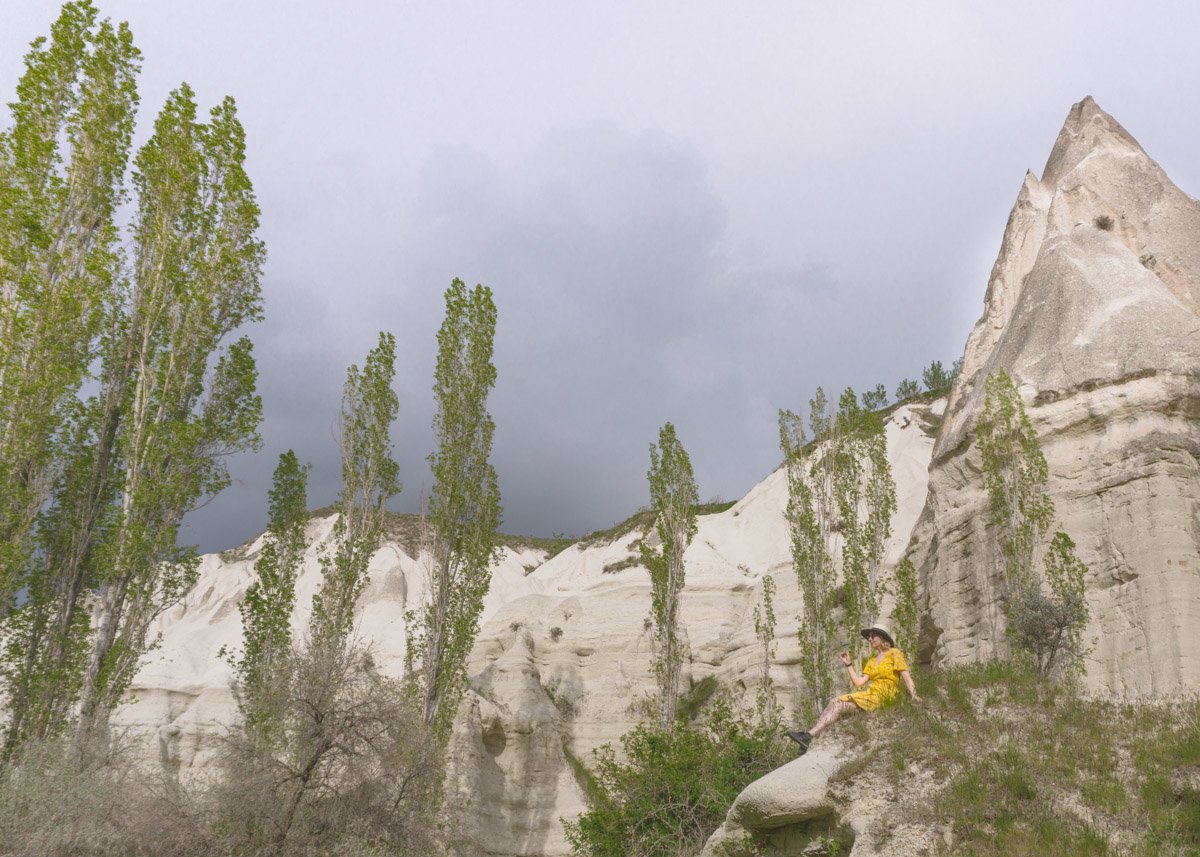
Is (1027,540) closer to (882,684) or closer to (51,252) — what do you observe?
(882,684)

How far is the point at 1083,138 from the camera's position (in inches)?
1159

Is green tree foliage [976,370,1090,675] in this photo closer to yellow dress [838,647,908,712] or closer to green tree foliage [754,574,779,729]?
yellow dress [838,647,908,712]

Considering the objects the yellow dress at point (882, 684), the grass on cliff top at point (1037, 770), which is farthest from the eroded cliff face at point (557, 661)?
the grass on cliff top at point (1037, 770)

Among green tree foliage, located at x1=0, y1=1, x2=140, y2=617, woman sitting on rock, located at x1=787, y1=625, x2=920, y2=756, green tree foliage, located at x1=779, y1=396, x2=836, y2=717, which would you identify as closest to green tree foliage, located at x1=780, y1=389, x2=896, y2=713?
green tree foliage, located at x1=779, y1=396, x2=836, y2=717

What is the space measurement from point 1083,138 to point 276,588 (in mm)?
31441

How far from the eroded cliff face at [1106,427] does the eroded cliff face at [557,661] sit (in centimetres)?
849

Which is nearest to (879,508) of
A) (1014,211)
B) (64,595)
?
(1014,211)

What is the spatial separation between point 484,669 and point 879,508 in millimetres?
15278

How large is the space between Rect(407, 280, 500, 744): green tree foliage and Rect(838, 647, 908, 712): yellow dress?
14.4 m

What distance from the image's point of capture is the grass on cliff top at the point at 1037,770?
6.88m

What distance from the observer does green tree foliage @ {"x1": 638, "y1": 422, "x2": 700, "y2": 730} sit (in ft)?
82.3

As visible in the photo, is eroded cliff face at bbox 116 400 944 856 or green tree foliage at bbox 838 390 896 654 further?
eroded cliff face at bbox 116 400 944 856

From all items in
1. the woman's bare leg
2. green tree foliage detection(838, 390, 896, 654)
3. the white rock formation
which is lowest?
the white rock formation

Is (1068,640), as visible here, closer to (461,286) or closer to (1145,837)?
(1145,837)
